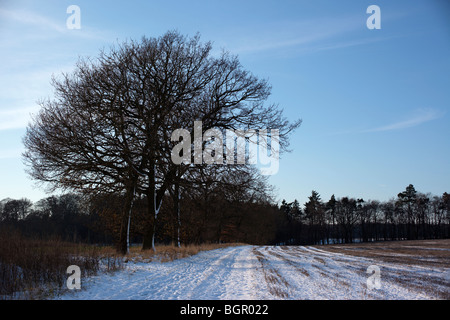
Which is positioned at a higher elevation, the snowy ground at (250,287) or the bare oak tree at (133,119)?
the bare oak tree at (133,119)

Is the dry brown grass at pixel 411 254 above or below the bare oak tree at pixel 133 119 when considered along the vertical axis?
below

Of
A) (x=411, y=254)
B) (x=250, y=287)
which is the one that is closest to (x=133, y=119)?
(x=250, y=287)

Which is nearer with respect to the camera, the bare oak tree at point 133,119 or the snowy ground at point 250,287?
the snowy ground at point 250,287

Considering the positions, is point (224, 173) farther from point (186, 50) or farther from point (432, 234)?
point (432, 234)

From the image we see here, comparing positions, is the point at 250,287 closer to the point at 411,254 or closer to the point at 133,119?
the point at 133,119

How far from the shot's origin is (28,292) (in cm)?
718

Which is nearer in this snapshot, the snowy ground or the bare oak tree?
the snowy ground

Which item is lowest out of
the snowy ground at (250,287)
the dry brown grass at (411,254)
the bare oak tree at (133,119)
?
the dry brown grass at (411,254)

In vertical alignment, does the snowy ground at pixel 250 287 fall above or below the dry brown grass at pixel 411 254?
above

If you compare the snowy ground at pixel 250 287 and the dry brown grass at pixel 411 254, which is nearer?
the snowy ground at pixel 250 287

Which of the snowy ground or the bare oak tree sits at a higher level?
the bare oak tree

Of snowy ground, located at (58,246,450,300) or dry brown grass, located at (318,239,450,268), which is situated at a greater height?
snowy ground, located at (58,246,450,300)

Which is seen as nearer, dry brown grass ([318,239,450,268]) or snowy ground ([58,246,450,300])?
Result: snowy ground ([58,246,450,300])

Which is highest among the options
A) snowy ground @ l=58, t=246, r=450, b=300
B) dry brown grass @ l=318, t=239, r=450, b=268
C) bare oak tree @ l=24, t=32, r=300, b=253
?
bare oak tree @ l=24, t=32, r=300, b=253
